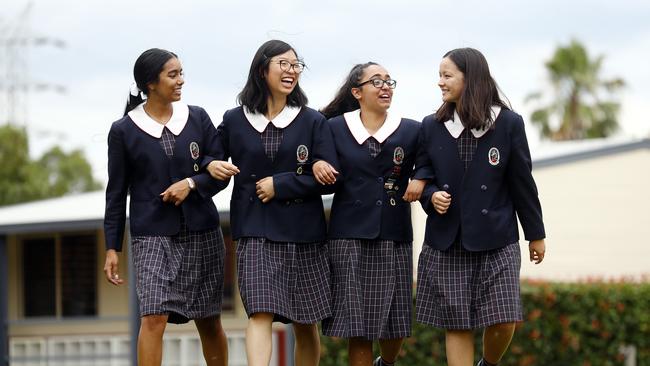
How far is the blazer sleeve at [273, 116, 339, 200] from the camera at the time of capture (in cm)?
713

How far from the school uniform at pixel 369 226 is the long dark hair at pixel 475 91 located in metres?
0.44

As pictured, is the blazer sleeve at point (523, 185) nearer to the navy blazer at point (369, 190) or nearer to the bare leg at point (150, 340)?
the navy blazer at point (369, 190)

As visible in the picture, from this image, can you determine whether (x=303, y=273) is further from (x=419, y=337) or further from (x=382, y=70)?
(x=419, y=337)

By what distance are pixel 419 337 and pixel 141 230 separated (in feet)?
29.4

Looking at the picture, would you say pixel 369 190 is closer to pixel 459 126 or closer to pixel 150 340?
pixel 459 126

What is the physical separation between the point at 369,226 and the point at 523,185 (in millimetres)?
844

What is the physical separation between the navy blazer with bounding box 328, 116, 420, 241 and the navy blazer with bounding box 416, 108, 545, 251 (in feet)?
0.72

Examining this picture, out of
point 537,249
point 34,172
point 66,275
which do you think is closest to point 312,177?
point 537,249

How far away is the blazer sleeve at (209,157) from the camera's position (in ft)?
23.4

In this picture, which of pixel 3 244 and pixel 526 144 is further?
pixel 3 244

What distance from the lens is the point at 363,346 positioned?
7438 millimetres

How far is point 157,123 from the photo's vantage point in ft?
23.9

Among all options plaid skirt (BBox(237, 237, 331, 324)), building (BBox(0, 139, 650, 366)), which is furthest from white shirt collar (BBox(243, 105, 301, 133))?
building (BBox(0, 139, 650, 366))

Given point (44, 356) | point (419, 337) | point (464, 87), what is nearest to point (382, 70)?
point (464, 87)
